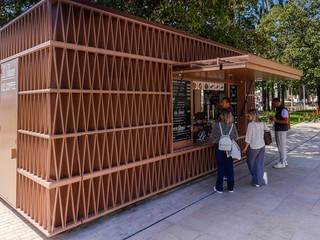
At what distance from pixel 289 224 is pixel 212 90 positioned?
382cm

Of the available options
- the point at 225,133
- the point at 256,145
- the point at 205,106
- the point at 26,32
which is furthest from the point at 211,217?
the point at 26,32

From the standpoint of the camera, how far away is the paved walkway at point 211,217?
3803 mm

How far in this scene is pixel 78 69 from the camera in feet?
13.0

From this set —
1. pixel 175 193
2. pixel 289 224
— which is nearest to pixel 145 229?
pixel 175 193

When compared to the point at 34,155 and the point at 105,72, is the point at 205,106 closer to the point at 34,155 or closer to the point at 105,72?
the point at 105,72

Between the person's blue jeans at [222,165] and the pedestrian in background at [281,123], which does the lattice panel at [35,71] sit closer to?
the person's blue jeans at [222,165]

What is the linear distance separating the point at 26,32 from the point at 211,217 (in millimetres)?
4102

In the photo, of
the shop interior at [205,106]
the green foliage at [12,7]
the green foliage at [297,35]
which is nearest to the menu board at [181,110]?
the shop interior at [205,106]

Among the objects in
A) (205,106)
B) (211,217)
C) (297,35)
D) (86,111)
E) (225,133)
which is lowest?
(211,217)

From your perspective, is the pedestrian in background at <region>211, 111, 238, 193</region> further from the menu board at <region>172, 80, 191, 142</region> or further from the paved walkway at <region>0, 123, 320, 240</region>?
the menu board at <region>172, 80, 191, 142</region>

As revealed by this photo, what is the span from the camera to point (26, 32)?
14.3 feet

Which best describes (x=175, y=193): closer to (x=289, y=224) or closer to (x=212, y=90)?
(x=289, y=224)

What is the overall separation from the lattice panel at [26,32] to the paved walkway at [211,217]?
275 centimetres

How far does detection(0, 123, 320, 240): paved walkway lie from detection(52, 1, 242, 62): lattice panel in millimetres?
2690
